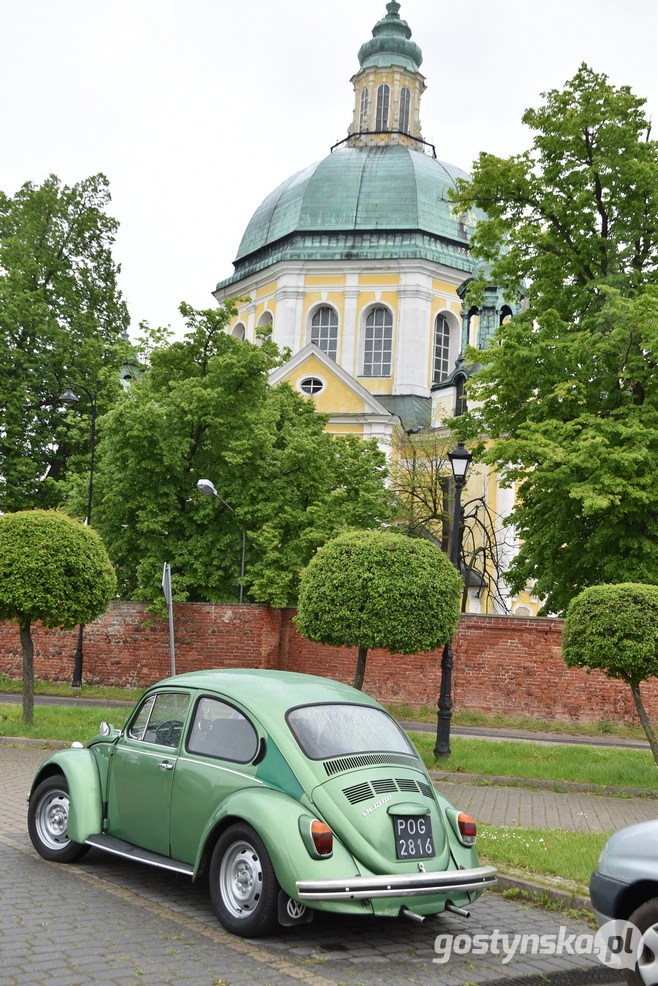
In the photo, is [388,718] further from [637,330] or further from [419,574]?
[637,330]

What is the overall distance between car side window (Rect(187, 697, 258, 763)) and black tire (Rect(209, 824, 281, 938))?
519 mm

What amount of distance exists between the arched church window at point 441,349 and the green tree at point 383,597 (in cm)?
3210

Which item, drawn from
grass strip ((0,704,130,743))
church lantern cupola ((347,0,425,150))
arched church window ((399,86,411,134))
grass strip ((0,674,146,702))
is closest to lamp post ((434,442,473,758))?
grass strip ((0,704,130,743))

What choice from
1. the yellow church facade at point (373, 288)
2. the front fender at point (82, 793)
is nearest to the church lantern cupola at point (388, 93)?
the yellow church facade at point (373, 288)

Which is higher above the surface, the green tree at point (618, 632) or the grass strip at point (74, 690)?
the green tree at point (618, 632)

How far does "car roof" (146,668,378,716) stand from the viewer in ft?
21.8

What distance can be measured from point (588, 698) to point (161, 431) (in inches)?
475

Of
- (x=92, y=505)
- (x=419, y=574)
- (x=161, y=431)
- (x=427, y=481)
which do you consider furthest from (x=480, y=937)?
(x=427, y=481)

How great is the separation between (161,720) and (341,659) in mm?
18460

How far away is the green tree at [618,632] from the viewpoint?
506 inches

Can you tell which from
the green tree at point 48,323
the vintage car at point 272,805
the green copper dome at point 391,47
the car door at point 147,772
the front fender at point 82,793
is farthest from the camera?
the green copper dome at point 391,47

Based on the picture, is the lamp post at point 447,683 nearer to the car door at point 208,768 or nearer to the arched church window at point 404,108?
the car door at point 208,768

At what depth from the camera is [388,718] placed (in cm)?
716

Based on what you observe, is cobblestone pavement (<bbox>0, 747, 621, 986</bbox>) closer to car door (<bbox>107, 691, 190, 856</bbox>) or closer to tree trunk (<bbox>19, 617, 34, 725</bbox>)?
car door (<bbox>107, 691, 190, 856</bbox>)
